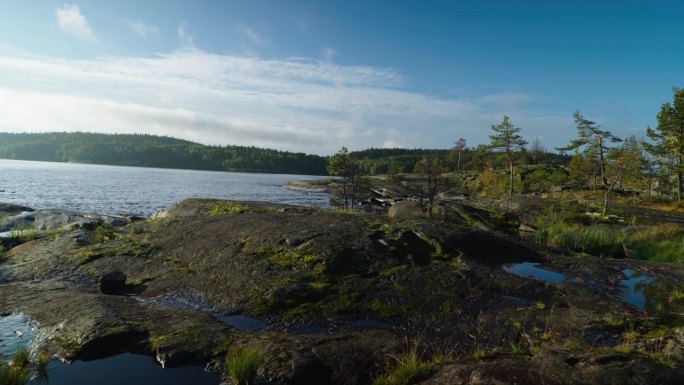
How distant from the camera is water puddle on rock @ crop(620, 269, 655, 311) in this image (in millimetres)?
8898

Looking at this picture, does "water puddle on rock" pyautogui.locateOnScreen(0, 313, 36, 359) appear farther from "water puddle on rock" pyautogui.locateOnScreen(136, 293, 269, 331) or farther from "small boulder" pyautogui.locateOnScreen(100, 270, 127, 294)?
"water puddle on rock" pyautogui.locateOnScreen(136, 293, 269, 331)

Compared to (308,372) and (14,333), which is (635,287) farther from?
(14,333)

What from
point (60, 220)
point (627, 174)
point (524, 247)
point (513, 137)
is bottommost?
point (60, 220)

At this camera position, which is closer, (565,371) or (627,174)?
(565,371)

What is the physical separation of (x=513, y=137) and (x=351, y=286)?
3220 centimetres

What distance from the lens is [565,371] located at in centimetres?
460

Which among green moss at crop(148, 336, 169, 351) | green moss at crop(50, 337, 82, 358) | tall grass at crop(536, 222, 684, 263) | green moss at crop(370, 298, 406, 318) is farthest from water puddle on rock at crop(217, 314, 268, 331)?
tall grass at crop(536, 222, 684, 263)

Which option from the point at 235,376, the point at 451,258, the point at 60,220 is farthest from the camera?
the point at 60,220

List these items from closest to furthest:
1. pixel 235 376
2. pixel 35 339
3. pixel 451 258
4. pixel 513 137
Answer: pixel 235 376 < pixel 35 339 < pixel 451 258 < pixel 513 137

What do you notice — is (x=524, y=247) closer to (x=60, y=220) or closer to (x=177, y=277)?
(x=177, y=277)

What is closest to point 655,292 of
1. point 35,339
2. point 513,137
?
point 35,339

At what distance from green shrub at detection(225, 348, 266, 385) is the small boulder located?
5.60 m

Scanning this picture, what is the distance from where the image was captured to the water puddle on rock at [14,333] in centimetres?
653

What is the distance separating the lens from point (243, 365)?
5.66 meters
